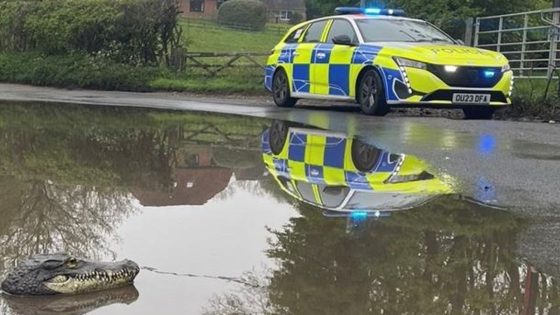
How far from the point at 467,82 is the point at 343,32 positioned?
93.9 inches

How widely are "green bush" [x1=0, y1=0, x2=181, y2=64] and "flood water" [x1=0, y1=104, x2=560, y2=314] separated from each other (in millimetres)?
13110

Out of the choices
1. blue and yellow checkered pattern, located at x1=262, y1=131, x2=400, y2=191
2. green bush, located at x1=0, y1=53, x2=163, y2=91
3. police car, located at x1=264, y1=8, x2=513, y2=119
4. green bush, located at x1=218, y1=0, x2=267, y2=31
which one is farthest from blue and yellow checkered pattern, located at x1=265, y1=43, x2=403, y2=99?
green bush, located at x1=218, y1=0, x2=267, y2=31

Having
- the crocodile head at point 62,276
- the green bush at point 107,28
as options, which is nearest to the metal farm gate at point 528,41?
the green bush at point 107,28

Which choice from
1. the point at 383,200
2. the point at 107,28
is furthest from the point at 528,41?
the point at 383,200

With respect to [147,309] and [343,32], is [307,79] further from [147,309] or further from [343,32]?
[147,309]

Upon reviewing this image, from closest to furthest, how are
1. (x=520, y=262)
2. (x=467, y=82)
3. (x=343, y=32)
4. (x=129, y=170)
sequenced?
(x=520, y=262)
(x=129, y=170)
(x=467, y=82)
(x=343, y=32)

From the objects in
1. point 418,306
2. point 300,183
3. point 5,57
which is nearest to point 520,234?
point 418,306

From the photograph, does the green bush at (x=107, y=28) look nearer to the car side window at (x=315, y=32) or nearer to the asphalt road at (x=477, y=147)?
the asphalt road at (x=477, y=147)

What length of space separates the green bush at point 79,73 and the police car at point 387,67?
689 centimetres

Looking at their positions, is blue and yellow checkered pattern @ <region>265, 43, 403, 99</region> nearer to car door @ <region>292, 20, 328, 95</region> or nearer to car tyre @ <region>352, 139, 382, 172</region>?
car door @ <region>292, 20, 328, 95</region>

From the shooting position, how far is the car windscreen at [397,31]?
439 inches

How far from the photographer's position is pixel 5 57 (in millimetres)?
21938

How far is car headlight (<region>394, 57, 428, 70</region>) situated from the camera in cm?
995

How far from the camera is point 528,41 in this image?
639 inches
